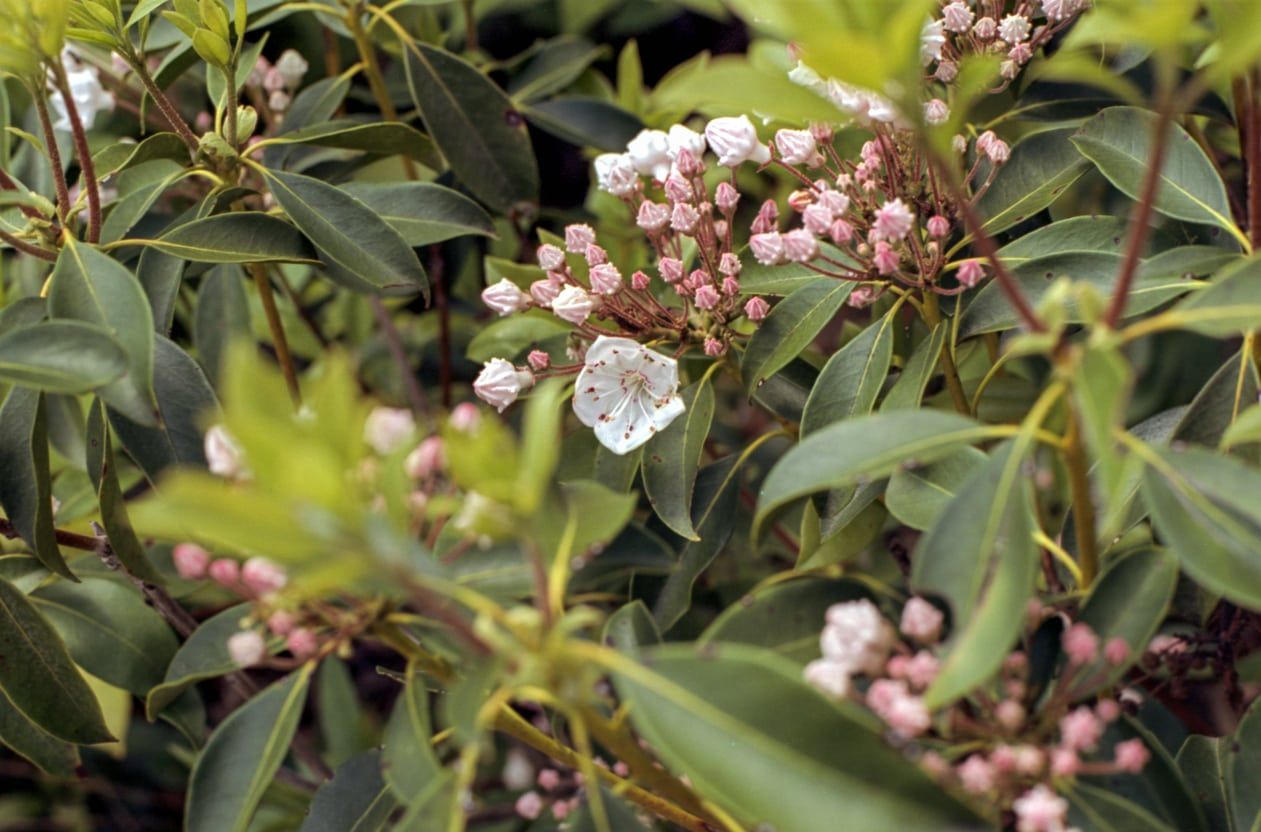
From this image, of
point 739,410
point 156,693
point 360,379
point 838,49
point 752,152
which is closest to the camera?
point 838,49

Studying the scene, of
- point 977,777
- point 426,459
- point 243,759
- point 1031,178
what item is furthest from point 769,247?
point 243,759

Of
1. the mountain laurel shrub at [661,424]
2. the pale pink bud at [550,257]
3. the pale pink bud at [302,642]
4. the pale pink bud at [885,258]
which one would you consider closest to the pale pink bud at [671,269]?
the mountain laurel shrub at [661,424]

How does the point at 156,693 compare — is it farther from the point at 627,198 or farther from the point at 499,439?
the point at 627,198

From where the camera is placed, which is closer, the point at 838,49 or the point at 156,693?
the point at 838,49

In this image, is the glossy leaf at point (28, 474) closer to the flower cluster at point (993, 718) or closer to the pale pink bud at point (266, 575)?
the pale pink bud at point (266, 575)

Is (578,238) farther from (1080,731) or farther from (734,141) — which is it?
(1080,731)

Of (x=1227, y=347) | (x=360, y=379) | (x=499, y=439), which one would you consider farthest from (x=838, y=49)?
(x=1227, y=347)
